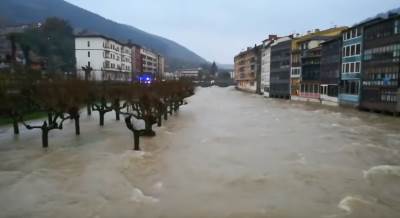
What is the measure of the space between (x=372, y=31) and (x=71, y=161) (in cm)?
3853

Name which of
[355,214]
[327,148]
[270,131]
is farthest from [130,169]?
[270,131]

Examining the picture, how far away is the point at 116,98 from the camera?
3950 cm

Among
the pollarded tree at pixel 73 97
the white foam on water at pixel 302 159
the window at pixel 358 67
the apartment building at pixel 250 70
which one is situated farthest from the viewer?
the apartment building at pixel 250 70

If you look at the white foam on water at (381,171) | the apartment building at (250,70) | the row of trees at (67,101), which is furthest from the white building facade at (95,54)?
the white foam on water at (381,171)

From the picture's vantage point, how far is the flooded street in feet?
45.4

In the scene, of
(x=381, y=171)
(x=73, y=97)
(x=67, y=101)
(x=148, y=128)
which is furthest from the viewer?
(x=73, y=97)

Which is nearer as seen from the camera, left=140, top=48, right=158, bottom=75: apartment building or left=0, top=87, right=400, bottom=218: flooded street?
left=0, top=87, right=400, bottom=218: flooded street

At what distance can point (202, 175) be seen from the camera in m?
18.2

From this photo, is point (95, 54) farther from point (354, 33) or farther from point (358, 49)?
point (358, 49)

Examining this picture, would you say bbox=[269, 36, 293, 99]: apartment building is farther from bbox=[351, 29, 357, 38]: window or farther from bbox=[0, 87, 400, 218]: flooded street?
bbox=[0, 87, 400, 218]: flooded street

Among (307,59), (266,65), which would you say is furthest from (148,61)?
(307,59)

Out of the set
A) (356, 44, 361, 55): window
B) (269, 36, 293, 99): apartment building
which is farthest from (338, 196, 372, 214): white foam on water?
(269, 36, 293, 99): apartment building

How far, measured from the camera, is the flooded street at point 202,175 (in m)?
13.8

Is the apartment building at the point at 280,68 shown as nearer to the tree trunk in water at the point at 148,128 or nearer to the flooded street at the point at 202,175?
the flooded street at the point at 202,175
